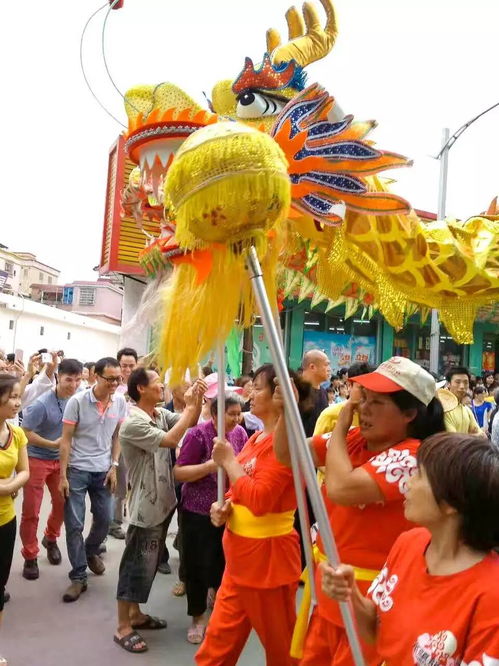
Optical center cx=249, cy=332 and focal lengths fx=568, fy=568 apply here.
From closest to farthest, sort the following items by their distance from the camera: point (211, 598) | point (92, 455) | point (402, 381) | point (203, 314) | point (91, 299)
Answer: point (203, 314)
point (402, 381)
point (211, 598)
point (92, 455)
point (91, 299)

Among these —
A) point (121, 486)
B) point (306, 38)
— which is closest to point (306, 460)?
point (306, 38)

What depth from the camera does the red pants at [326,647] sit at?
1.54 m

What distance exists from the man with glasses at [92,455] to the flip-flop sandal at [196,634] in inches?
36.5

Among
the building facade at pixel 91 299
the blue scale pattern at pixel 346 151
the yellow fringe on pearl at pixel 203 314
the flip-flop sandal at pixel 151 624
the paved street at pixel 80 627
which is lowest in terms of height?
the paved street at pixel 80 627

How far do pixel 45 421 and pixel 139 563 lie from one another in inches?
59.6

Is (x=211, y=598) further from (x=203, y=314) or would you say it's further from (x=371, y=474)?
(x=203, y=314)

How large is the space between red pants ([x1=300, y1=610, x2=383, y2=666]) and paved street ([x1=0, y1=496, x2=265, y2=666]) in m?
1.37

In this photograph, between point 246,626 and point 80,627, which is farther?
point 80,627

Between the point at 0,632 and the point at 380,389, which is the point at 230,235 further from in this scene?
the point at 0,632

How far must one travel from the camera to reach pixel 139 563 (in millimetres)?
2934

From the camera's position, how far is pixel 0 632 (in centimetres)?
300

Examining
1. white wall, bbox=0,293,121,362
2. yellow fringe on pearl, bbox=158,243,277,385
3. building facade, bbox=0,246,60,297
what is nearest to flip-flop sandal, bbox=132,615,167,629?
yellow fringe on pearl, bbox=158,243,277,385

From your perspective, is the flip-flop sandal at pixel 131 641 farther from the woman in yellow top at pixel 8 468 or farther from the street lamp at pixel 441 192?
the street lamp at pixel 441 192

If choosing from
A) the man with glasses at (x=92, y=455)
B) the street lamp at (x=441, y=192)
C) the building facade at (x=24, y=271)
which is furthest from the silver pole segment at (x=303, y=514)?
the building facade at (x=24, y=271)
